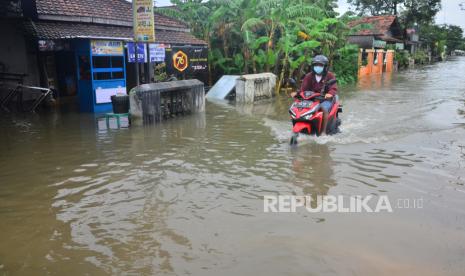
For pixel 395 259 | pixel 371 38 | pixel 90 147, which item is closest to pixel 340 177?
pixel 395 259

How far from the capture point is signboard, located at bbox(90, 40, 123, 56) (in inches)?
477

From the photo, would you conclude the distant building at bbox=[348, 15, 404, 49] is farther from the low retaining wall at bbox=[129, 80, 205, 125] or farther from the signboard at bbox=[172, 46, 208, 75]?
the low retaining wall at bbox=[129, 80, 205, 125]

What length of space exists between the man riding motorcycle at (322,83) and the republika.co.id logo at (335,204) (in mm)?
3048

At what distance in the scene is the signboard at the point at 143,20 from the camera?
9.96 meters

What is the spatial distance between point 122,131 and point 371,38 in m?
32.7

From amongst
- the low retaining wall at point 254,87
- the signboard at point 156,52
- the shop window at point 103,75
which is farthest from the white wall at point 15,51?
the low retaining wall at point 254,87

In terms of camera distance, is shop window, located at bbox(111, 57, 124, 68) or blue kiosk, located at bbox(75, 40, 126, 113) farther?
shop window, located at bbox(111, 57, 124, 68)

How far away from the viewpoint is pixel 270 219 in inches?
186

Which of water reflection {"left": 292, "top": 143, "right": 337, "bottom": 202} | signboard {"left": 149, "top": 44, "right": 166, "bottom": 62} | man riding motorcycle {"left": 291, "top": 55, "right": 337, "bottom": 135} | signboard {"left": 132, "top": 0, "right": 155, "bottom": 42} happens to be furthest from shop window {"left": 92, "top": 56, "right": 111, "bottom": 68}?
water reflection {"left": 292, "top": 143, "right": 337, "bottom": 202}

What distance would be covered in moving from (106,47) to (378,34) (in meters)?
33.0

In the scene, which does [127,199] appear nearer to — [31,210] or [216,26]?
[31,210]

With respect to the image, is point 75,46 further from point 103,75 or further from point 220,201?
point 220,201

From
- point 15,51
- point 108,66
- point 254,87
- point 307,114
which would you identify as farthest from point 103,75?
point 307,114

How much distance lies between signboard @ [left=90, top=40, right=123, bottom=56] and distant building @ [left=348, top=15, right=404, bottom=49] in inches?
994
